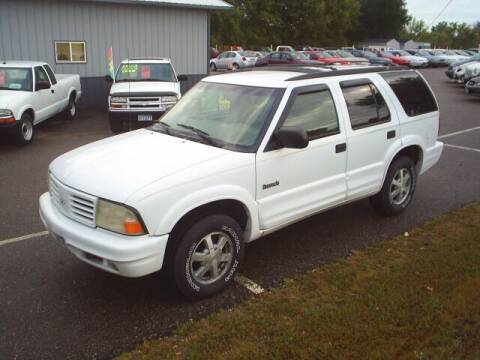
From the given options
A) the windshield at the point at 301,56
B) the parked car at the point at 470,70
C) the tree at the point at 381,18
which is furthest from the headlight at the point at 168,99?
the tree at the point at 381,18

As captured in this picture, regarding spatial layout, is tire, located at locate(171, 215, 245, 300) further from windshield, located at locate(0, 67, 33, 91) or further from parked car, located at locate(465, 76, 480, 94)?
parked car, located at locate(465, 76, 480, 94)

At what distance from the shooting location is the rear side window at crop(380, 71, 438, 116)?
5824 millimetres

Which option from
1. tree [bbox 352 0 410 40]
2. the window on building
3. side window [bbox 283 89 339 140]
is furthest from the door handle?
tree [bbox 352 0 410 40]

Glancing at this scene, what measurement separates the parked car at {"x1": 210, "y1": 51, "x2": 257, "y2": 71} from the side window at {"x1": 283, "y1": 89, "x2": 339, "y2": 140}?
100 ft

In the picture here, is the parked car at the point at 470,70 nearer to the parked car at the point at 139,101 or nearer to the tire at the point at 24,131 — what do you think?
the parked car at the point at 139,101

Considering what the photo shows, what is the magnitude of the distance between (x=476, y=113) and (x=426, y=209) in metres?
10.5

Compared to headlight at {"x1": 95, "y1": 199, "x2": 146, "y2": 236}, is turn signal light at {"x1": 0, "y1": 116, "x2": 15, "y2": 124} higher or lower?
lower

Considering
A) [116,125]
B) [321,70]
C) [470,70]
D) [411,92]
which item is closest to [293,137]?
[321,70]

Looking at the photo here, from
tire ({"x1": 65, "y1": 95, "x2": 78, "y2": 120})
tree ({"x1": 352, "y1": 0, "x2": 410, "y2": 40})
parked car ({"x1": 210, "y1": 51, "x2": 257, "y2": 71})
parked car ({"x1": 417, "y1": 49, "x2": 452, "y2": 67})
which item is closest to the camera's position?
tire ({"x1": 65, "y1": 95, "x2": 78, "y2": 120})

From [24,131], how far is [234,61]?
26.2 metres

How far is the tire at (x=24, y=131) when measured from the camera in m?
10.3

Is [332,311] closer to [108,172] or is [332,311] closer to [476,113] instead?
[108,172]

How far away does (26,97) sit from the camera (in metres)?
10.5

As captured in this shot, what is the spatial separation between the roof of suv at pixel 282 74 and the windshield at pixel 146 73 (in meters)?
7.25
